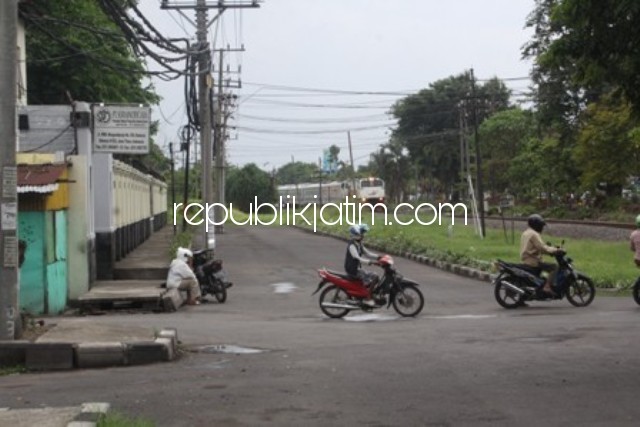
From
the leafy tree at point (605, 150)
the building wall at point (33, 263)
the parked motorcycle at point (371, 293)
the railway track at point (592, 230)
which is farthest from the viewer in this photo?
the leafy tree at point (605, 150)

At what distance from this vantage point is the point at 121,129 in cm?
2009

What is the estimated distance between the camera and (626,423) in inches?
270

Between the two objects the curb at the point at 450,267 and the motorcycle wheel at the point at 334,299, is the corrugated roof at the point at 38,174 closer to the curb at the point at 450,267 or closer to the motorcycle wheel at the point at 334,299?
the motorcycle wheel at the point at 334,299

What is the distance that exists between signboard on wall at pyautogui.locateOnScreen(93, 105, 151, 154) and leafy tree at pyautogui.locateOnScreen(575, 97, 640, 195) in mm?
33206

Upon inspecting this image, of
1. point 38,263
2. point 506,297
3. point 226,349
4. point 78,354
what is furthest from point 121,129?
point 78,354

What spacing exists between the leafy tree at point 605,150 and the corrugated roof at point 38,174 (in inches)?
1438

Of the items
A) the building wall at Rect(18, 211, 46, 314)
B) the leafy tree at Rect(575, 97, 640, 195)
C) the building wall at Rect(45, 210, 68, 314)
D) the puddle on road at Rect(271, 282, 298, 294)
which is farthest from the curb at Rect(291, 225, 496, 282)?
the leafy tree at Rect(575, 97, 640, 195)

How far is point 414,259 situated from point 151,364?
23.3 metres

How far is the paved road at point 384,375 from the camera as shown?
292 inches

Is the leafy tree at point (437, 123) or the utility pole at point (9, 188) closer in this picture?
the utility pole at point (9, 188)

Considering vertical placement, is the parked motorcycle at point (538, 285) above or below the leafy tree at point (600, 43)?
below

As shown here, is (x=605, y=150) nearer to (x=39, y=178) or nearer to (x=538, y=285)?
(x=538, y=285)

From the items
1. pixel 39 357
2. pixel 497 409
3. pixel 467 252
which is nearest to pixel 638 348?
pixel 497 409

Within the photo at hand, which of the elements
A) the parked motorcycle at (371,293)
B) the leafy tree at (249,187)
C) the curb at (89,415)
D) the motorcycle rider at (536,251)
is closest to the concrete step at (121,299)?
the parked motorcycle at (371,293)
